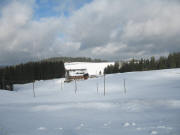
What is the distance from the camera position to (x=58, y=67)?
81.0 meters

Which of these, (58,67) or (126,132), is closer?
(126,132)

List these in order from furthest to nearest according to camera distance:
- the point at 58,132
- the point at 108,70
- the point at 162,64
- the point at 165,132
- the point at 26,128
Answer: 1. the point at 108,70
2. the point at 162,64
3. the point at 26,128
4. the point at 58,132
5. the point at 165,132

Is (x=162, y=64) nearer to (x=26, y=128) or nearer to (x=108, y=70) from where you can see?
(x=108, y=70)

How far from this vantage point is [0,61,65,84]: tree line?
6931 centimetres

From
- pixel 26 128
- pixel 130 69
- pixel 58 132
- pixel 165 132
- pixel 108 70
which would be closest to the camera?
pixel 165 132

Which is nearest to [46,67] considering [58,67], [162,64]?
[58,67]

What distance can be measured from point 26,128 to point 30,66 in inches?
2858

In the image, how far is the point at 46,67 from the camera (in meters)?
76.0

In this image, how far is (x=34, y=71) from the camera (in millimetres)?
73875

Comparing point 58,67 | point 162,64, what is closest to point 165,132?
point 162,64

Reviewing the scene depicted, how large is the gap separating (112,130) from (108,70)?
83574 millimetres

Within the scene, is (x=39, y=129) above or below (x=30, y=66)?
below

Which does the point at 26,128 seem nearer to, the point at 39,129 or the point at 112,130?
the point at 39,129

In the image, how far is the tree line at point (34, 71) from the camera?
2729 inches
